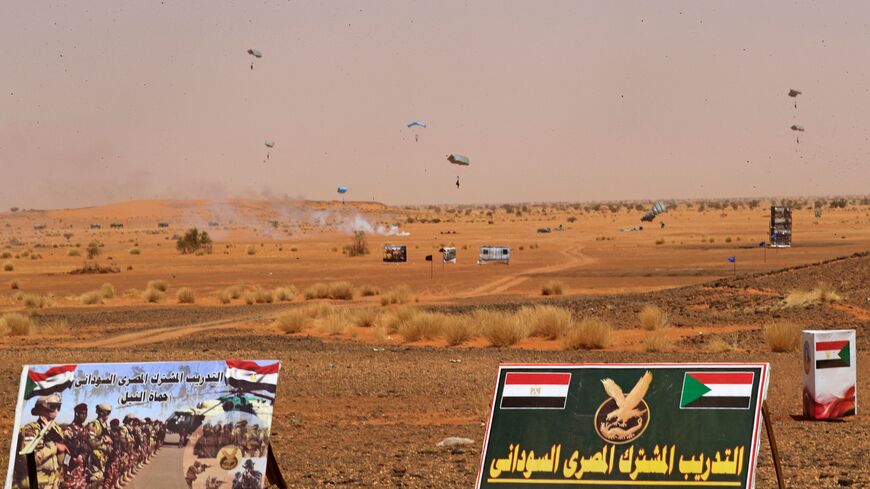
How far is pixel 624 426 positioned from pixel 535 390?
2.72 ft

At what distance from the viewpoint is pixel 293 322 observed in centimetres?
3653

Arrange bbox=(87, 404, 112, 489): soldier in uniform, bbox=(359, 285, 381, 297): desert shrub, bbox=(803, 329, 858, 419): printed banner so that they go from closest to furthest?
bbox=(87, 404, 112, 489): soldier in uniform → bbox=(803, 329, 858, 419): printed banner → bbox=(359, 285, 381, 297): desert shrub

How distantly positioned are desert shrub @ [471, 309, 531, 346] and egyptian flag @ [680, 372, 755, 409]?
2096 cm

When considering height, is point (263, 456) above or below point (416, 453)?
above

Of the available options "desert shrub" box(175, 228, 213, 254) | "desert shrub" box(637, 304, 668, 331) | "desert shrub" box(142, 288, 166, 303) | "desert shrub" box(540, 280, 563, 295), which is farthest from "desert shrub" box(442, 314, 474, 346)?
"desert shrub" box(175, 228, 213, 254)

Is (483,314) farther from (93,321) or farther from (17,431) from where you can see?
(17,431)

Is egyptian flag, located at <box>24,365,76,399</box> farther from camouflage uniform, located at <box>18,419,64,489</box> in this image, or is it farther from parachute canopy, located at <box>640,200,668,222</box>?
parachute canopy, located at <box>640,200,668,222</box>

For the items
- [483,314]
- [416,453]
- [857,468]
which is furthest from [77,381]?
[483,314]

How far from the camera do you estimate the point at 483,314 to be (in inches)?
1379

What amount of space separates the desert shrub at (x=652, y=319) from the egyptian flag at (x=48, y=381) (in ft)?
81.6

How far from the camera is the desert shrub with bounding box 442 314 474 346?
103 feet

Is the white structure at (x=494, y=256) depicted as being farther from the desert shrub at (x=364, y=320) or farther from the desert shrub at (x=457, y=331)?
the desert shrub at (x=457, y=331)

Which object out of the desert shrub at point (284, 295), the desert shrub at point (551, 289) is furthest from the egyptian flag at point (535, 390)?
the desert shrub at point (284, 295)

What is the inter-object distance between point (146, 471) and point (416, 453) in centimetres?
525
